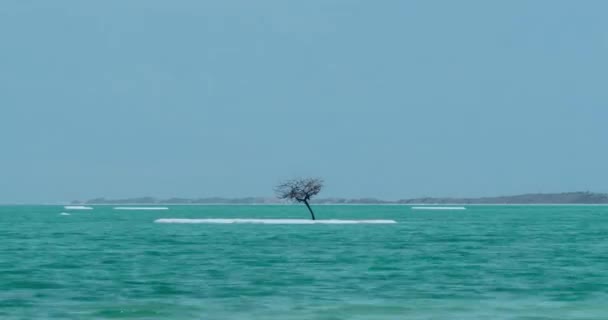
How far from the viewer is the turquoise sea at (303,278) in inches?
1325

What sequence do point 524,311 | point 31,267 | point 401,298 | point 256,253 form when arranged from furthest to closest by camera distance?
point 256,253
point 31,267
point 401,298
point 524,311

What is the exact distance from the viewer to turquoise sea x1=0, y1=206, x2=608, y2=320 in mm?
33656

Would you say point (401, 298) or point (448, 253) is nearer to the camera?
point (401, 298)

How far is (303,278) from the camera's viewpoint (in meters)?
44.5

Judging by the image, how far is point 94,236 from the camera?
274 feet

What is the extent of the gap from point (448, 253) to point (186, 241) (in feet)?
65.5

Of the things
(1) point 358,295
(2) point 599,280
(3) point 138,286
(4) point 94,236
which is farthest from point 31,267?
(4) point 94,236

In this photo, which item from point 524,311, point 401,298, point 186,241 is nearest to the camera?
point 524,311

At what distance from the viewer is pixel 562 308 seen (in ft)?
114

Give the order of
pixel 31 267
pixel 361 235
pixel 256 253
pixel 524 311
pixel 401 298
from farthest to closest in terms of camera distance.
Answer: pixel 361 235 → pixel 256 253 → pixel 31 267 → pixel 401 298 → pixel 524 311

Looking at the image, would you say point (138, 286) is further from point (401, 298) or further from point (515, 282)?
point (515, 282)

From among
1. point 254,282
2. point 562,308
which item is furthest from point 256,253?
point 562,308

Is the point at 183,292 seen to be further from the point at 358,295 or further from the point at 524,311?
the point at 524,311

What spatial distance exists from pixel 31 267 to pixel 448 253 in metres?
23.0
